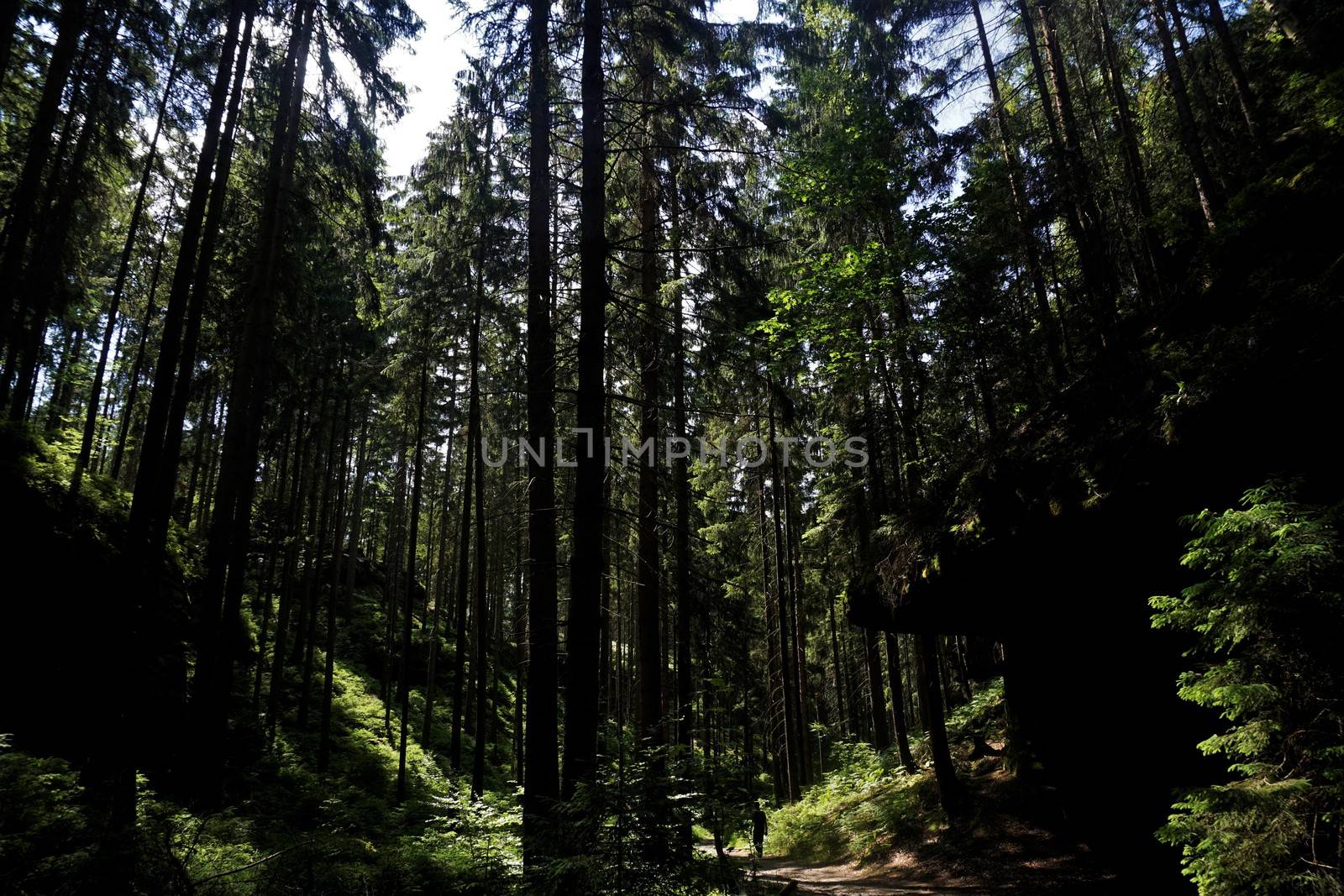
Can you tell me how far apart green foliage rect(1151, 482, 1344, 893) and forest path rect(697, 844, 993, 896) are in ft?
18.8

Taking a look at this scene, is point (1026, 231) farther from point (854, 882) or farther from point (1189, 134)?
point (854, 882)

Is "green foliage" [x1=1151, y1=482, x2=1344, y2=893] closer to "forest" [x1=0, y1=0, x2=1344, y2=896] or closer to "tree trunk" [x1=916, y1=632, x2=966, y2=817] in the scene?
"forest" [x1=0, y1=0, x2=1344, y2=896]

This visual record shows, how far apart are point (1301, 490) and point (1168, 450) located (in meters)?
1.28

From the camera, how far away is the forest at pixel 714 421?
521cm

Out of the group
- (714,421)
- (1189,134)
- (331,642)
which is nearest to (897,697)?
(714,421)

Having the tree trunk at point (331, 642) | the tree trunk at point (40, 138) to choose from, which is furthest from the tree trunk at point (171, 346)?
the tree trunk at point (331, 642)

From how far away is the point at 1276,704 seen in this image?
397 cm

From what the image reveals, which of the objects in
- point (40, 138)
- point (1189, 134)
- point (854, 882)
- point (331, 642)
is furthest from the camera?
point (331, 642)

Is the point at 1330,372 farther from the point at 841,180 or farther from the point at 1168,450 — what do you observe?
the point at 841,180

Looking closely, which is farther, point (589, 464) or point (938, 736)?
point (938, 736)

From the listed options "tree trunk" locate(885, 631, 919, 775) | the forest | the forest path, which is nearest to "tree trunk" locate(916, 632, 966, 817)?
the forest

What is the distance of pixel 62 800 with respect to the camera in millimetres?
6641

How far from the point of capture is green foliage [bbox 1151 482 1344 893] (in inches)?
142

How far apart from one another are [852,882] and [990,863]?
280cm
